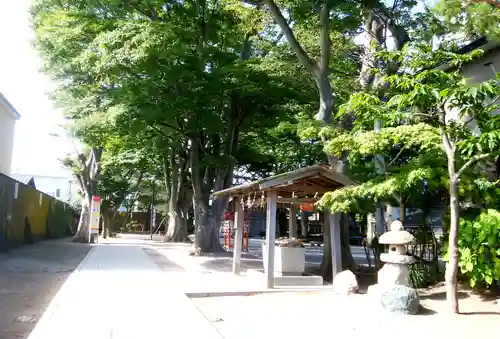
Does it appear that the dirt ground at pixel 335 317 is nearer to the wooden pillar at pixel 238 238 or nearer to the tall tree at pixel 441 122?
Result: the tall tree at pixel 441 122

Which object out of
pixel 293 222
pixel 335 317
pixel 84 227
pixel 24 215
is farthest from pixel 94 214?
pixel 335 317

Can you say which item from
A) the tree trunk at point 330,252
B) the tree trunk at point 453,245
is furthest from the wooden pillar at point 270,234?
the tree trunk at point 453,245

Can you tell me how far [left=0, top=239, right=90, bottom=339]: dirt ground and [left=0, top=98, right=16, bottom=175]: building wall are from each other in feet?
48.5

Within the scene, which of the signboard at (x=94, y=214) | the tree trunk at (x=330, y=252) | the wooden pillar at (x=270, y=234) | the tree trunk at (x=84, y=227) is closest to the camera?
the wooden pillar at (x=270, y=234)

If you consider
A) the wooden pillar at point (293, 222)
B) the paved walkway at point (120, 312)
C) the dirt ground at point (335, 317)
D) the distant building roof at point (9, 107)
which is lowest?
the dirt ground at point (335, 317)

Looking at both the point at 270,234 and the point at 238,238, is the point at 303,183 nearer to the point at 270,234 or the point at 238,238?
the point at 270,234

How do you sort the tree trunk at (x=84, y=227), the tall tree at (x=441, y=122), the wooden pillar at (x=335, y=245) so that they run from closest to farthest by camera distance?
the tall tree at (x=441, y=122), the wooden pillar at (x=335, y=245), the tree trunk at (x=84, y=227)

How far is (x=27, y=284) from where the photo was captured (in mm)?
10164

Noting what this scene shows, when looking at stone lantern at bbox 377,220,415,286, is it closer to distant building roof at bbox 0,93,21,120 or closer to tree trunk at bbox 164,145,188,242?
tree trunk at bbox 164,145,188,242

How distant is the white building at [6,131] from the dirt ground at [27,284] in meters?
14.6

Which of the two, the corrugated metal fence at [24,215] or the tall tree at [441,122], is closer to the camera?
the tall tree at [441,122]

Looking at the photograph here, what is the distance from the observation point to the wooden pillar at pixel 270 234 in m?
10.4

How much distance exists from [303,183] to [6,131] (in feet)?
84.2

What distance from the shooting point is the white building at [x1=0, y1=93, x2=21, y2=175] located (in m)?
29.3
